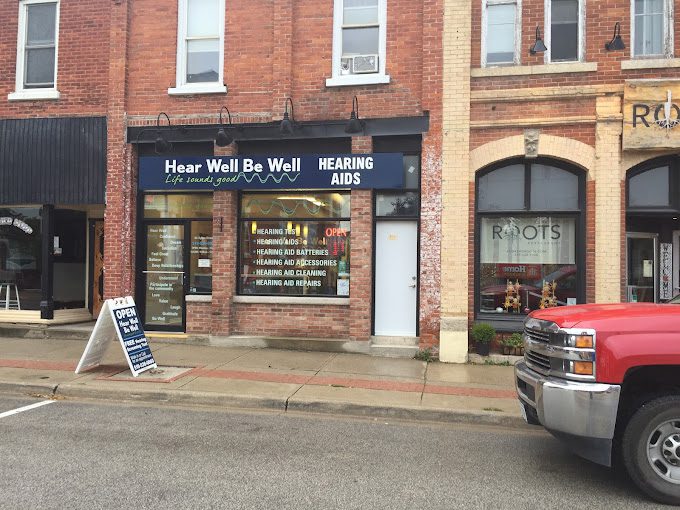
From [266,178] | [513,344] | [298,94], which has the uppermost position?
[298,94]

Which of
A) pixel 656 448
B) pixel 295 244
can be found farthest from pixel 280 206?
pixel 656 448

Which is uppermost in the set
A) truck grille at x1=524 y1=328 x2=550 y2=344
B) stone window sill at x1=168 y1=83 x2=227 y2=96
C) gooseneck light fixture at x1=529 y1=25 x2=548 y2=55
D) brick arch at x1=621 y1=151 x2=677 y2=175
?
gooseneck light fixture at x1=529 y1=25 x2=548 y2=55

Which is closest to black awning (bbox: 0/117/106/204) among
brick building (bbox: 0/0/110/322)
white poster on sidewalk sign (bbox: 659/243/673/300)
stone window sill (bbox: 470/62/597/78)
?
brick building (bbox: 0/0/110/322)

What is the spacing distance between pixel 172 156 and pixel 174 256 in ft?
6.41

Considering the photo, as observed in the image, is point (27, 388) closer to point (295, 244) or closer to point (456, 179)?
point (295, 244)

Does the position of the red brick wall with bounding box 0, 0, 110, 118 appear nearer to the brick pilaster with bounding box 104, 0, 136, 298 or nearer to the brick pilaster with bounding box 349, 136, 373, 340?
the brick pilaster with bounding box 104, 0, 136, 298

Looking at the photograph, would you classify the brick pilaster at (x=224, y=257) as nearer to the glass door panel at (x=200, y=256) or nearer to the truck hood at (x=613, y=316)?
the glass door panel at (x=200, y=256)

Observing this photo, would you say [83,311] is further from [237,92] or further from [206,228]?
[237,92]

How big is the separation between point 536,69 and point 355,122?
3161 millimetres

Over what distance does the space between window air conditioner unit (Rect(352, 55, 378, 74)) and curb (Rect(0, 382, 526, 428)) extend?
20.2 ft

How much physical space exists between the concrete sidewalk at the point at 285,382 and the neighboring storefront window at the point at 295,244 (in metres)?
1.29

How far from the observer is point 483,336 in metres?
9.04

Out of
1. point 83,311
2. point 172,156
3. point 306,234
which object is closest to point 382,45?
point 306,234

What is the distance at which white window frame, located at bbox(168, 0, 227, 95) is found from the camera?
34.0 ft
